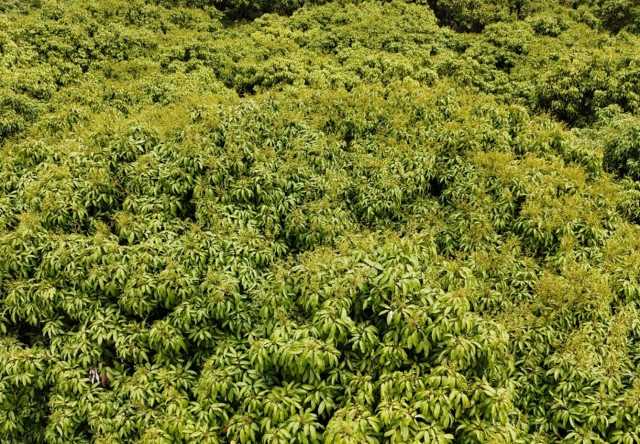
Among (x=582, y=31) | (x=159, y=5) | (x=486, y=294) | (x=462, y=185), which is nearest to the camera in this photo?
(x=486, y=294)

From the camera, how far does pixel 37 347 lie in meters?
4.86

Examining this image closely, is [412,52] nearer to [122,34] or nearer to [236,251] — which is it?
[122,34]

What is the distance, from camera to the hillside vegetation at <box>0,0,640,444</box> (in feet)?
12.7

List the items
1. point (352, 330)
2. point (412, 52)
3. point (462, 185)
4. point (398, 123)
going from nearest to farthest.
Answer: point (352, 330), point (462, 185), point (398, 123), point (412, 52)

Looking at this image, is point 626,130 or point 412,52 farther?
point 412,52

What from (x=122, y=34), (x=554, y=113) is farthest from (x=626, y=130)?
(x=122, y=34)

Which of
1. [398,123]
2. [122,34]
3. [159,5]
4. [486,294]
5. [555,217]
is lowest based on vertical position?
[486,294]

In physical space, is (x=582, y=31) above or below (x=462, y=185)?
above

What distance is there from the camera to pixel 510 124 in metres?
Result: 7.93

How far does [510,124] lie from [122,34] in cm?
1295

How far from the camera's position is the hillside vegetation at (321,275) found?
153 inches

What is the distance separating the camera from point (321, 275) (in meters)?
4.37

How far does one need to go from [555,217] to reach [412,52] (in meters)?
9.53

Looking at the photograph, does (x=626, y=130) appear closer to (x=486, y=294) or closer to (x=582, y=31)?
(x=486, y=294)
